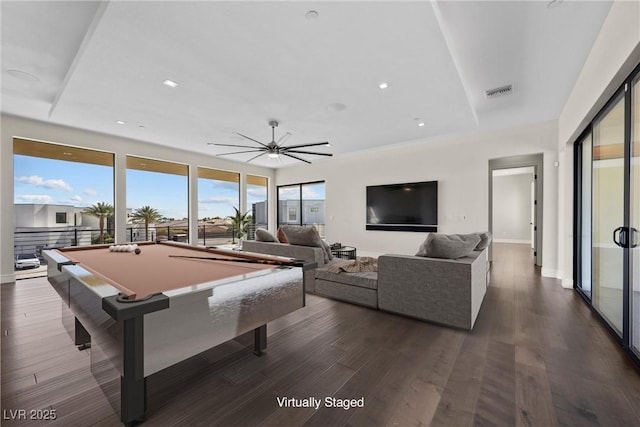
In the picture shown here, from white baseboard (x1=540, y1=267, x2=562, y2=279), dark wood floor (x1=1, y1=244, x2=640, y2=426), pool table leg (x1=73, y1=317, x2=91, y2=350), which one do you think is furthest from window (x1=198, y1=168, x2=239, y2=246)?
white baseboard (x1=540, y1=267, x2=562, y2=279)

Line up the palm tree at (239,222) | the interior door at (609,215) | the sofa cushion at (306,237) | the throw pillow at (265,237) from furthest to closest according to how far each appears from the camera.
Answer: the palm tree at (239,222)
the throw pillow at (265,237)
the sofa cushion at (306,237)
the interior door at (609,215)

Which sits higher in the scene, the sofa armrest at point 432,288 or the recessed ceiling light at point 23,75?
the recessed ceiling light at point 23,75

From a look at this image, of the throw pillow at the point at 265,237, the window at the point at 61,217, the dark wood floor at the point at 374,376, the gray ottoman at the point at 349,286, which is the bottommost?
the dark wood floor at the point at 374,376

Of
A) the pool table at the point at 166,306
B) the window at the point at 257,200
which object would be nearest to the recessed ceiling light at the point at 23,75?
the pool table at the point at 166,306

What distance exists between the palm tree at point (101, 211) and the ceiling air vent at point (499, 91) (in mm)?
6975

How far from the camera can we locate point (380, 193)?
21.5 feet

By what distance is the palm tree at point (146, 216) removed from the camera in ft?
19.0

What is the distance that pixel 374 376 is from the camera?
173 cm

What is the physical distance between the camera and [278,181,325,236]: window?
8109mm

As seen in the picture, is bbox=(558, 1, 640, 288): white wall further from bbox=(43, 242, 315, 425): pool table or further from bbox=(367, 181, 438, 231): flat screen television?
bbox=(43, 242, 315, 425): pool table

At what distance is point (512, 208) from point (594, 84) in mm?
8245

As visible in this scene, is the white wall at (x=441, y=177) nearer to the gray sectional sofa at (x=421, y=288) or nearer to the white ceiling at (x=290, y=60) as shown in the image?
the white ceiling at (x=290, y=60)

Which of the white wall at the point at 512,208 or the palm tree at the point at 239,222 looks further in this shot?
the white wall at the point at 512,208

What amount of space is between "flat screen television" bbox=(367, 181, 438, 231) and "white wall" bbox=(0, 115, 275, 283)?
4.30 meters
